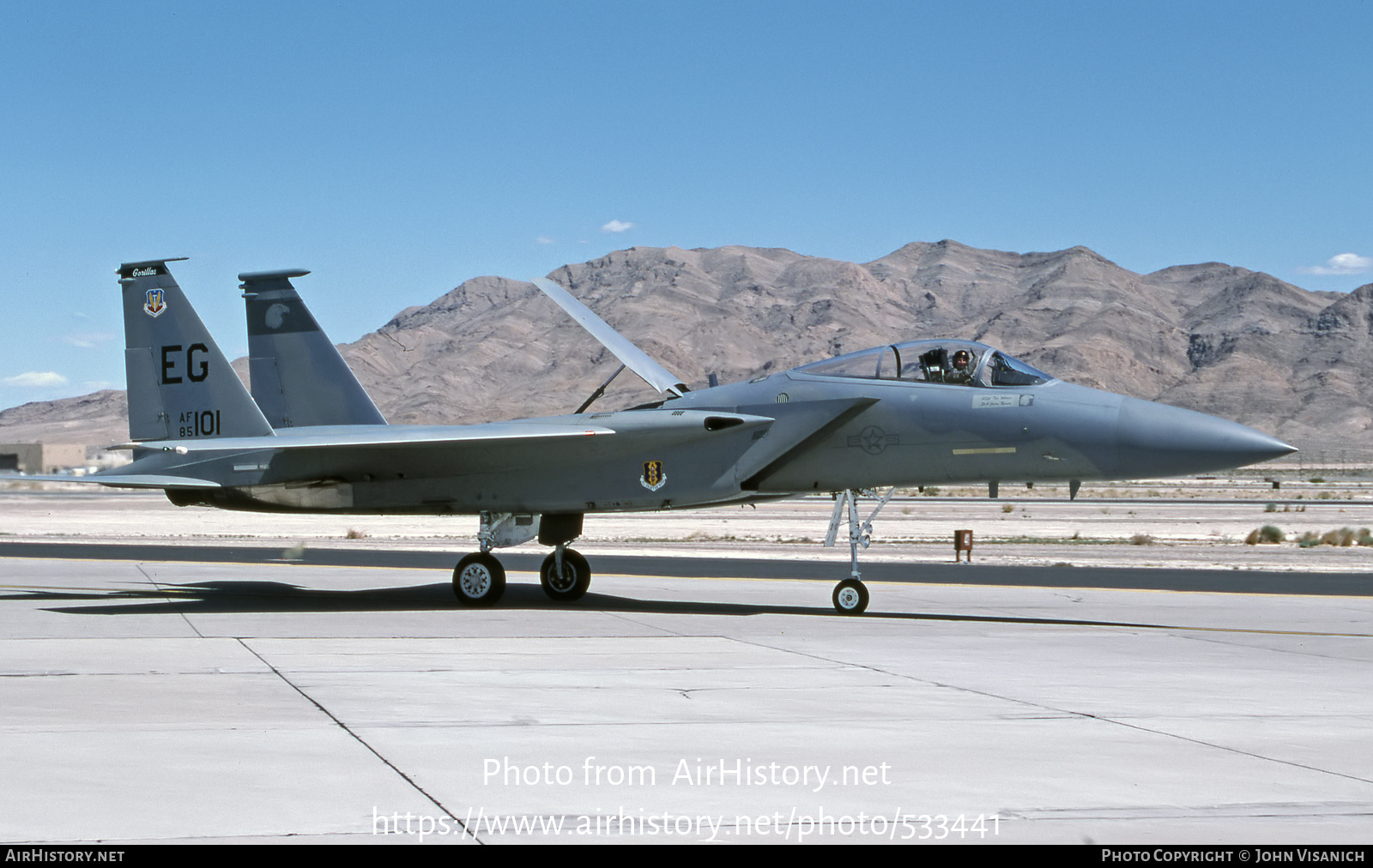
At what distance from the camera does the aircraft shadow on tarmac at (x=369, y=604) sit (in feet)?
50.1

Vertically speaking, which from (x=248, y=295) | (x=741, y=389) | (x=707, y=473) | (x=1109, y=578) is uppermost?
(x=248, y=295)

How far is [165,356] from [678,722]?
12.6m

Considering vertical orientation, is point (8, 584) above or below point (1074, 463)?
below

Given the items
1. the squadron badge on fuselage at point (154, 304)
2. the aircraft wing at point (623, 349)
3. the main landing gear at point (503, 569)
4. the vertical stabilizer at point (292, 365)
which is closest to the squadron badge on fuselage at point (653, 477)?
the main landing gear at point (503, 569)

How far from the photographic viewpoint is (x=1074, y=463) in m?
13.7

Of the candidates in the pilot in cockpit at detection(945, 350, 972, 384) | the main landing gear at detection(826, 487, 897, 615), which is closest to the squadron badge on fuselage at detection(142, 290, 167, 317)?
the main landing gear at detection(826, 487, 897, 615)

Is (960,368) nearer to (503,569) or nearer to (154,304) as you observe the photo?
(503,569)

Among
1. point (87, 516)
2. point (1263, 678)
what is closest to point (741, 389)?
point (1263, 678)

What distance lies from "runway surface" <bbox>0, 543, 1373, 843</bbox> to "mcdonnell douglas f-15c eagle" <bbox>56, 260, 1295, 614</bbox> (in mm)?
1431

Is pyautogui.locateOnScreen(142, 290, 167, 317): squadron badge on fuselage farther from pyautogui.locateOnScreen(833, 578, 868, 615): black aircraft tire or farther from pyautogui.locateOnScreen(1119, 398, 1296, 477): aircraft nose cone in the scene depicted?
pyautogui.locateOnScreen(1119, 398, 1296, 477): aircraft nose cone

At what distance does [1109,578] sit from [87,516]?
44.9 metres

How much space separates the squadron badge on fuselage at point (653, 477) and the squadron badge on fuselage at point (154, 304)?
7.42 m

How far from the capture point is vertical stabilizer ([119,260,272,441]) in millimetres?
17797

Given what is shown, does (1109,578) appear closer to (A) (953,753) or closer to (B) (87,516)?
(A) (953,753)
